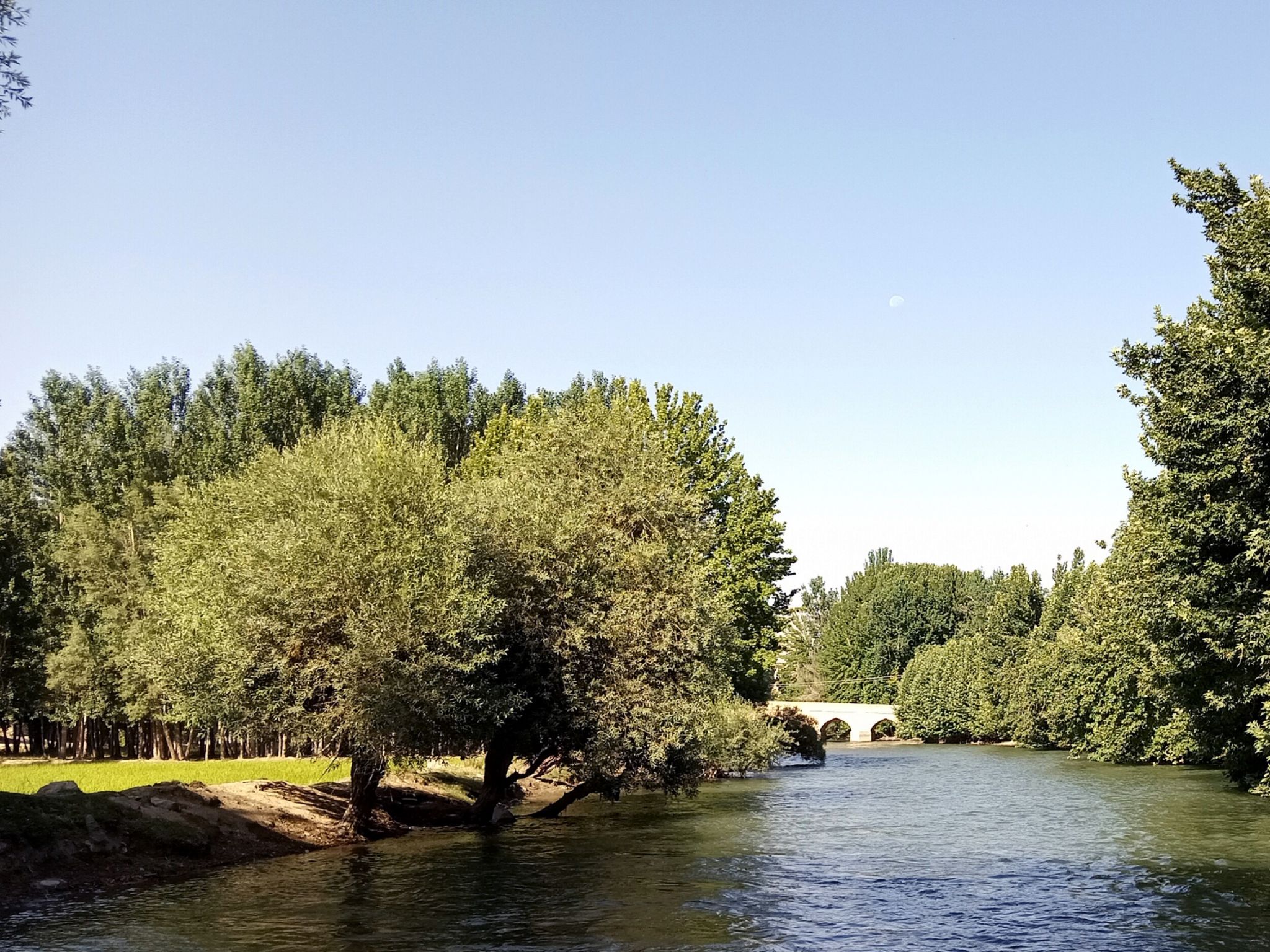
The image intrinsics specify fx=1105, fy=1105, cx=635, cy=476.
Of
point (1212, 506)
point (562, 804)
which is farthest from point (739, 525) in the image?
point (1212, 506)

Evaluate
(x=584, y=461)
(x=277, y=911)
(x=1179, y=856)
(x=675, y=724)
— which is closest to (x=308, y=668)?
(x=277, y=911)

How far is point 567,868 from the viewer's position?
3838cm

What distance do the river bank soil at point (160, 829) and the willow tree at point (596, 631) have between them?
7051mm

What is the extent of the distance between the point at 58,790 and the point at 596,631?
20435 millimetres

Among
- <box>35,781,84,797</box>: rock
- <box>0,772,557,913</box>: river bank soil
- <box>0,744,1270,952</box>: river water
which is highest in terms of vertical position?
<box>35,781,84,797</box>: rock

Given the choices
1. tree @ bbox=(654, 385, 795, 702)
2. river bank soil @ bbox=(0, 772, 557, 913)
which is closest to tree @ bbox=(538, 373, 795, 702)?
tree @ bbox=(654, 385, 795, 702)

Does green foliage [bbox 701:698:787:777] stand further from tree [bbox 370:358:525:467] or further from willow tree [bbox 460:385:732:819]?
tree [bbox 370:358:525:467]

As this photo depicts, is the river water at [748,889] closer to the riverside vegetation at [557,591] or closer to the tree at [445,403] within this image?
the riverside vegetation at [557,591]

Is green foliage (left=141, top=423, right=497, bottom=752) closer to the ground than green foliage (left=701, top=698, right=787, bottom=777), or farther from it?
farther from it

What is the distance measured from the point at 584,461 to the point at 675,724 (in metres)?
14.4

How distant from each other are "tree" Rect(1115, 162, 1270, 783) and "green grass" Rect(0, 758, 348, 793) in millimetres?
35973

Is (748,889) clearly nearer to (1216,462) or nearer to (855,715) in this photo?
(1216,462)

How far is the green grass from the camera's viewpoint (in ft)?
172

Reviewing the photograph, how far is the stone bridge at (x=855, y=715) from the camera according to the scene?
156 meters
